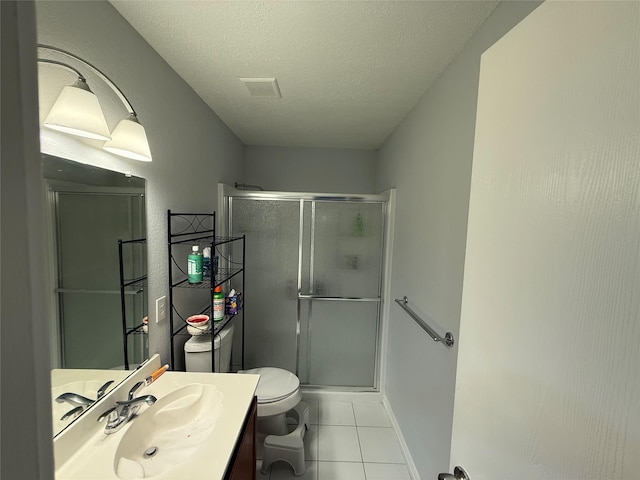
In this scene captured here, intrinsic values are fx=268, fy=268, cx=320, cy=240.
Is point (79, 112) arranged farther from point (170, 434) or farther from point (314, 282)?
point (314, 282)

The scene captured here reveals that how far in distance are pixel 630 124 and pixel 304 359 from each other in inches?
101

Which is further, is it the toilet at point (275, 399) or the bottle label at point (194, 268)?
the toilet at point (275, 399)

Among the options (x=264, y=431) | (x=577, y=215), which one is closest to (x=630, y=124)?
(x=577, y=215)

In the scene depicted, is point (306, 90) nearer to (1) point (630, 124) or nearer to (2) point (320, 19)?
(2) point (320, 19)

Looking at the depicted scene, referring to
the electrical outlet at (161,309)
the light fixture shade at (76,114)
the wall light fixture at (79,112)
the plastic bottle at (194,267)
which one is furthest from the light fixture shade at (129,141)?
the electrical outlet at (161,309)

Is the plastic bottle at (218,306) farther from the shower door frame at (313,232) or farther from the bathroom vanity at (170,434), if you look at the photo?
the shower door frame at (313,232)

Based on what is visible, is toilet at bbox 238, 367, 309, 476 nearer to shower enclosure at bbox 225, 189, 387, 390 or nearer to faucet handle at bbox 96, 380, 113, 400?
shower enclosure at bbox 225, 189, 387, 390

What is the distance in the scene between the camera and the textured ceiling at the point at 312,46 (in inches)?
40.5

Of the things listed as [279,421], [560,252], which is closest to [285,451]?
[279,421]

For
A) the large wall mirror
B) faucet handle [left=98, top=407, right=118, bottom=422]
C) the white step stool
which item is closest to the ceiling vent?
the large wall mirror

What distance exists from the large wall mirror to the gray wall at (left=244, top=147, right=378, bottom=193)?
1.90m

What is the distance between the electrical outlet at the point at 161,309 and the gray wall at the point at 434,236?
1.41 meters

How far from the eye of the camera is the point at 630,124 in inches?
14.2

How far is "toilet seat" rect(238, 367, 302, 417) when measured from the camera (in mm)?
1682
